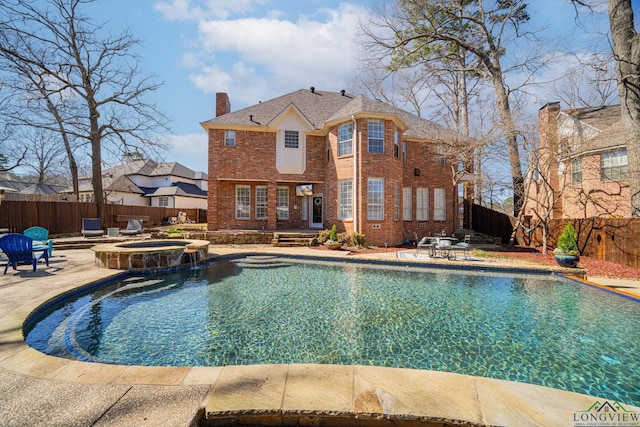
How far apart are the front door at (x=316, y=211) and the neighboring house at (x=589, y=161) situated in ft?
39.9

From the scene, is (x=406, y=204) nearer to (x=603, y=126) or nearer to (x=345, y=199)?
(x=345, y=199)

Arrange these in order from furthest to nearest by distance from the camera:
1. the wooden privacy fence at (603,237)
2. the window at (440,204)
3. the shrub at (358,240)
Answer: the window at (440,204) → the shrub at (358,240) → the wooden privacy fence at (603,237)

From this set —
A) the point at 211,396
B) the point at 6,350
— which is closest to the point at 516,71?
the point at 211,396

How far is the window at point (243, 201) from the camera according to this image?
18.6 meters

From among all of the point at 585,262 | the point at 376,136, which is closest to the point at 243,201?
the point at 376,136

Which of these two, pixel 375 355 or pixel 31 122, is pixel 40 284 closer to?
pixel 375 355

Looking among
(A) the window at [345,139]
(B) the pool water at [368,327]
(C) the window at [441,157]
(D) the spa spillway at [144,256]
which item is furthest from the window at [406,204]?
(D) the spa spillway at [144,256]

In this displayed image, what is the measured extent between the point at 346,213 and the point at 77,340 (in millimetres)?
12785

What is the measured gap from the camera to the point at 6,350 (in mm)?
3436

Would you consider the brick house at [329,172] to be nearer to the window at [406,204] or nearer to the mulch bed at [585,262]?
the window at [406,204]

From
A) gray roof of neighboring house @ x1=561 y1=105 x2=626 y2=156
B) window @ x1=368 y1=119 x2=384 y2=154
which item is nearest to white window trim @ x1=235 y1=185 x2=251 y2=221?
window @ x1=368 y1=119 x2=384 y2=154

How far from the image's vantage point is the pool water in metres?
4.04

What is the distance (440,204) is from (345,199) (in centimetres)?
666

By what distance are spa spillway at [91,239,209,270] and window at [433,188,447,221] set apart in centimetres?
1403
